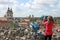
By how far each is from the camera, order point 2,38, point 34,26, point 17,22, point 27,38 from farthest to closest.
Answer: point 17,22 → point 2,38 → point 27,38 → point 34,26

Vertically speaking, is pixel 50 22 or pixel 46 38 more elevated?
pixel 50 22

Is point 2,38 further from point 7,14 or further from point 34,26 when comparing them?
point 7,14

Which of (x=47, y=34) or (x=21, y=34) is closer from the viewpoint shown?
(x=47, y=34)

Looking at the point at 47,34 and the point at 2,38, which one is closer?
the point at 47,34

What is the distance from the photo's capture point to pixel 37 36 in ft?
27.8

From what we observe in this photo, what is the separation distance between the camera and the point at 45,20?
749cm

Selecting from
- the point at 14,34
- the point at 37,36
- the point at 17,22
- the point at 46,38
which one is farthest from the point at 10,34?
the point at 46,38

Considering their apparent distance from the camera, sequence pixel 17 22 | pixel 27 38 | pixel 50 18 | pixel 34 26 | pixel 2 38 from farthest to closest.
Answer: pixel 17 22 < pixel 2 38 < pixel 27 38 < pixel 34 26 < pixel 50 18

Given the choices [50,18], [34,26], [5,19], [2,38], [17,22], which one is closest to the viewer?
[50,18]

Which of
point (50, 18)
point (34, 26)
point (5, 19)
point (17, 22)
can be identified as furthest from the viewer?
point (5, 19)

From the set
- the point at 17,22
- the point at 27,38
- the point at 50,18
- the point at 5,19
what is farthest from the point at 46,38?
the point at 5,19

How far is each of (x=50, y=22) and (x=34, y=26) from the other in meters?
1.20

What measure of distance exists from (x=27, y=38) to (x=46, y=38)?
11.8 feet

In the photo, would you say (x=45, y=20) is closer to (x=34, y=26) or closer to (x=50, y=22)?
(x=50, y=22)
